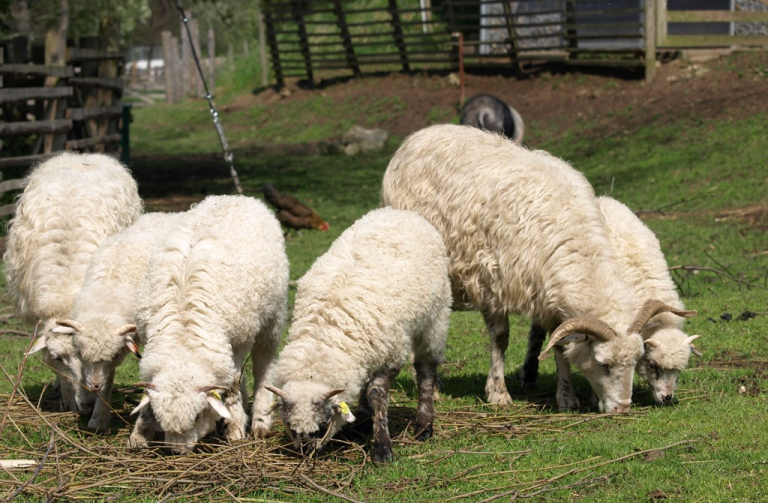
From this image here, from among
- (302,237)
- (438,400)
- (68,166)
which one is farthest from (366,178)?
(438,400)

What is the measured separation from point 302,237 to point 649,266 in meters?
7.99

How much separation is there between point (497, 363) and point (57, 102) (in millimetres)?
10034

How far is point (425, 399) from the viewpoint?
20.6ft

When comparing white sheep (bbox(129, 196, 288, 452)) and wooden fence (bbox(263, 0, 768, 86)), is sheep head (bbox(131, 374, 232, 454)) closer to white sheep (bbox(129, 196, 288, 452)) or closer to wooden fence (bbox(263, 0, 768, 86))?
white sheep (bbox(129, 196, 288, 452))

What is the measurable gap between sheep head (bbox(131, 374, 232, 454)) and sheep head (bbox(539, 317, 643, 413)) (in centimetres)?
239

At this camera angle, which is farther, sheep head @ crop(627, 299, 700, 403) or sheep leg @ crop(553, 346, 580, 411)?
sheep leg @ crop(553, 346, 580, 411)

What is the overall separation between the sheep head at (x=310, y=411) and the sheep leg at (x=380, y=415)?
0.92 feet

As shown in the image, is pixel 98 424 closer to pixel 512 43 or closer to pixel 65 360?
pixel 65 360

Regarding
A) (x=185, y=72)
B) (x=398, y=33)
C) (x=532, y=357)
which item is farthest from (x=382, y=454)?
(x=185, y=72)

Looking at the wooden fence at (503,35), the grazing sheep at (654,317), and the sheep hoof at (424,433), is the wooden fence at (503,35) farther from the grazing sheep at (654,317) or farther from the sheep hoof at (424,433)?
the sheep hoof at (424,433)

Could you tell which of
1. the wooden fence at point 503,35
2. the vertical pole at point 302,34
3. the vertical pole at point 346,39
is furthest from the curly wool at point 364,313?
the vertical pole at point 302,34

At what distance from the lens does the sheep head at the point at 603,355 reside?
6.40 m

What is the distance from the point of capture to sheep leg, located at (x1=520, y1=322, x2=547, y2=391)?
7551mm

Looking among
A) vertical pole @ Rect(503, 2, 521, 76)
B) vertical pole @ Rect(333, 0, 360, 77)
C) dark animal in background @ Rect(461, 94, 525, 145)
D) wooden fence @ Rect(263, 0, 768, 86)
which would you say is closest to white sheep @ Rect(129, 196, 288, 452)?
dark animal in background @ Rect(461, 94, 525, 145)
